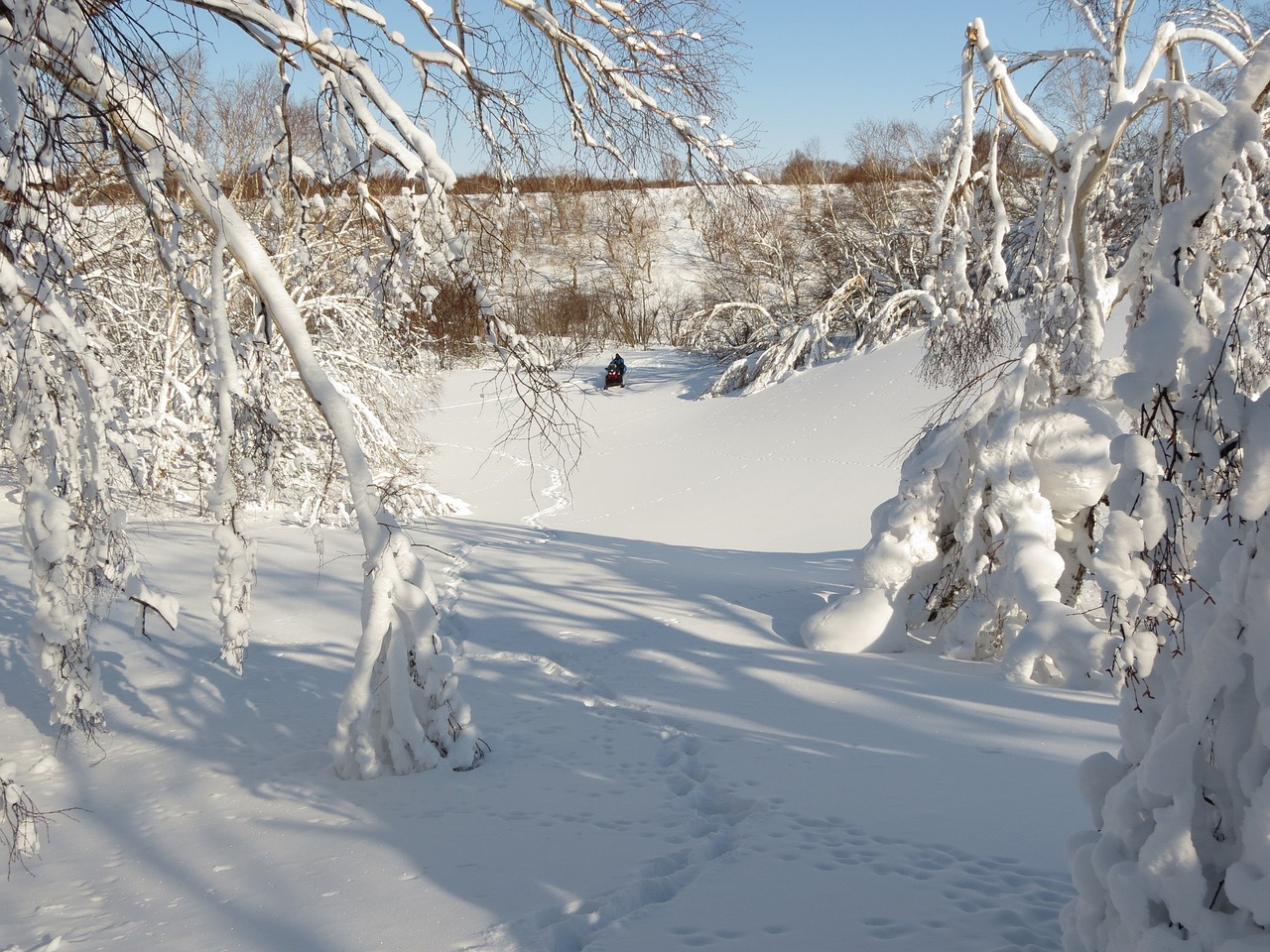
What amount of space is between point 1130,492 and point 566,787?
2.77 metres

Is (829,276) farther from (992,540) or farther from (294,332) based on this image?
(294,332)

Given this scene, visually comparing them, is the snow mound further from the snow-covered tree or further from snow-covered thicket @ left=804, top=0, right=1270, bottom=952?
the snow-covered tree

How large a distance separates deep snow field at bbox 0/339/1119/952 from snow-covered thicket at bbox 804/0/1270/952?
0.58m

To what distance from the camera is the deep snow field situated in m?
2.93

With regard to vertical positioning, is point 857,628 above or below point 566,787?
above

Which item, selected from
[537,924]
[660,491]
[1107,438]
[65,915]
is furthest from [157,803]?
[660,491]

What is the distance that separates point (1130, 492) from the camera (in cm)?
196

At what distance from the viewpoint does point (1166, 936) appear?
73.4 inches

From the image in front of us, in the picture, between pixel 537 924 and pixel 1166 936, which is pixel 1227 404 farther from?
pixel 537 924

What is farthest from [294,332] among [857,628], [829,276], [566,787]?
[829,276]

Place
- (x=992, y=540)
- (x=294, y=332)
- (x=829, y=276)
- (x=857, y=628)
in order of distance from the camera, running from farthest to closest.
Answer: (x=829, y=276) < (x=857, y=628) < (x=992, y=540) < (x=294, y=332)

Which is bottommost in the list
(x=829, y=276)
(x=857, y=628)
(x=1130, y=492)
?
(x=857, y=628)

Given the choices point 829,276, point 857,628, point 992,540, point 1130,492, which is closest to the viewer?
point 1130,492

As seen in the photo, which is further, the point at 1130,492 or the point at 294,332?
the point at 294,332
